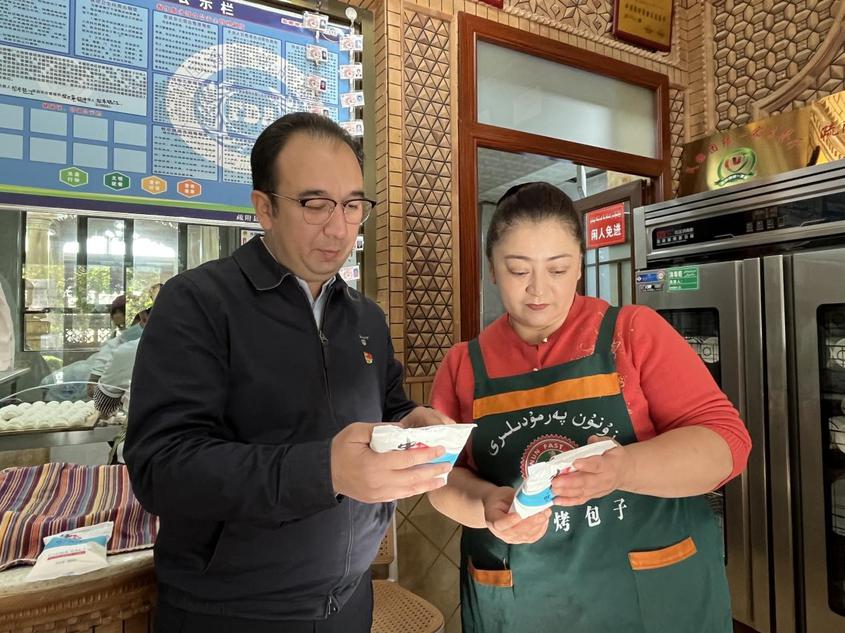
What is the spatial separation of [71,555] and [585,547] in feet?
3.86

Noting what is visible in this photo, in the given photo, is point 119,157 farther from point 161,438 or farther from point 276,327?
point 161,438

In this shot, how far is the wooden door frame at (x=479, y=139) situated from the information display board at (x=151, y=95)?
1.90ft

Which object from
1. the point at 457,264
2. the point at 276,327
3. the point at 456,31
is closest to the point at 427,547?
the point at 457,264

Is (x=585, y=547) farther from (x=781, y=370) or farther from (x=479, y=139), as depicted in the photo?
(x=479, y=139)

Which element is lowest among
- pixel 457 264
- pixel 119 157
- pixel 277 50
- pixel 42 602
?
pixel 42 602

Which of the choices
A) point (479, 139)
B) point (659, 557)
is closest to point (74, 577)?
point (659, 557)

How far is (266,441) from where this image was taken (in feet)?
3.51

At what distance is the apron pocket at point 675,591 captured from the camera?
3.50 ft

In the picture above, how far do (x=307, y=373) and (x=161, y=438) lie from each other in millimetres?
304

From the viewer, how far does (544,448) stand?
1180 mm

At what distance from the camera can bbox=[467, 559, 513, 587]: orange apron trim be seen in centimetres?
116

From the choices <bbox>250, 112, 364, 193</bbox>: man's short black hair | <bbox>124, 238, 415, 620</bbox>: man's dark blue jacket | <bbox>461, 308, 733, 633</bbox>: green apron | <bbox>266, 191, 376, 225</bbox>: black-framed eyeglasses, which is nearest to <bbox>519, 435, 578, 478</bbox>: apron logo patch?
<bbox>461, 308, 733, 633</bbox>: green apron

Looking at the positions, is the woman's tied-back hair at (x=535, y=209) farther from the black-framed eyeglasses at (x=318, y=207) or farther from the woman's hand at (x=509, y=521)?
the woman's hand at (x=509, y=521)

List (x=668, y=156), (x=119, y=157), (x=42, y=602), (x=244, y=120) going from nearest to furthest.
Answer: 1. (x=42, y=602)
2. (x=119, y=157)
3. (x=244, y=120)
4. (x=668, y=156)
